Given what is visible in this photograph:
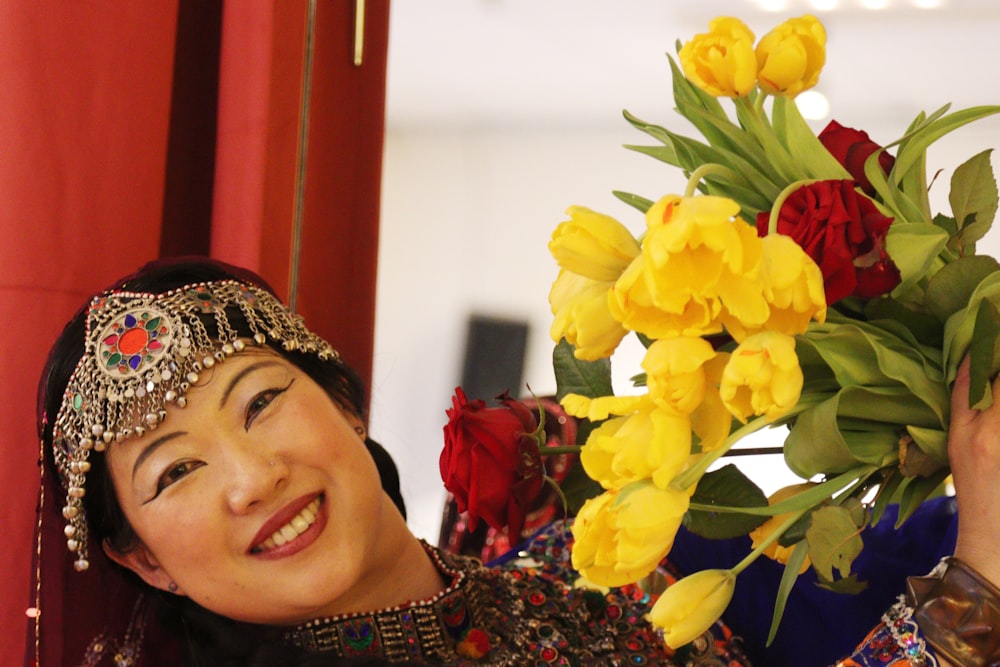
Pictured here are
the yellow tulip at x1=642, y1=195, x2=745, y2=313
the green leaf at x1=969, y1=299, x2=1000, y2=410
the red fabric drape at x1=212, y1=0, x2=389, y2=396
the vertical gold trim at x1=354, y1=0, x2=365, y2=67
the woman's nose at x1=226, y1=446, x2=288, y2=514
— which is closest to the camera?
the yellow tulip at x1=642, y1=195, x2=745, y2=313

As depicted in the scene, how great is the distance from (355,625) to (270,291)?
35cm

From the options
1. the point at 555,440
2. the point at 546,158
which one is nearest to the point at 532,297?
the point at 546,158

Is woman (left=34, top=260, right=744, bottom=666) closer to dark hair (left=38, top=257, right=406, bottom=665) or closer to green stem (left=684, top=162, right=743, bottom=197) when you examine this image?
dark hair (left=38, top=257, right=406, bottom=665)

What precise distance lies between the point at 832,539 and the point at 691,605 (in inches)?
3.5

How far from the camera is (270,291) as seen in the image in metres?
1.07

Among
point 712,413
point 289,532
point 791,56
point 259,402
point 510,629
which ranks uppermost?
point 791,56

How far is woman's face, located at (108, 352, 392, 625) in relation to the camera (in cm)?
90

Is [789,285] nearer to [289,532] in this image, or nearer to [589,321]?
[589,321]

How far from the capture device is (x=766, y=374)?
517 millimetres

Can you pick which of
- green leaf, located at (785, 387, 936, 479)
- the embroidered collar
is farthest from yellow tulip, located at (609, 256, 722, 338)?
the embroidered collar

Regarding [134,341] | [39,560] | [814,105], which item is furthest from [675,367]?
[814,105]

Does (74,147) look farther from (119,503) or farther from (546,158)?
(546,158)

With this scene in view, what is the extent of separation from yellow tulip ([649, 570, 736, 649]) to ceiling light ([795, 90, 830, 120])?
95 centimetres

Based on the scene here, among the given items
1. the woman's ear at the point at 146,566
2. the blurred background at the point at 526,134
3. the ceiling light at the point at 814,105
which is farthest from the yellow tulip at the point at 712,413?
the ceiling light at the point at 814,105
